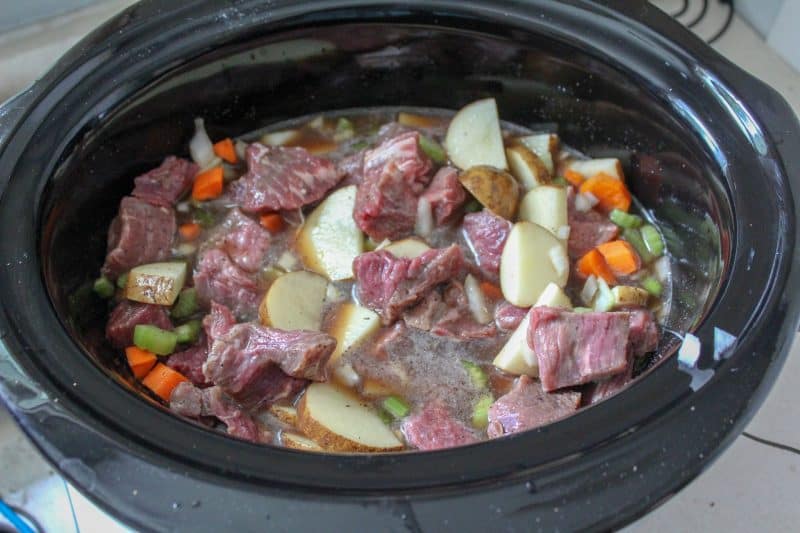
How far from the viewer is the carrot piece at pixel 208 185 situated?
1749 millimetres

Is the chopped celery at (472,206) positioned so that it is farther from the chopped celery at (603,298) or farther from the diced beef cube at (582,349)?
the diced beef cube at (582,349)

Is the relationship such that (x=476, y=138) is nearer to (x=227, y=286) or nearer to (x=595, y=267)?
(x=595, y=267)

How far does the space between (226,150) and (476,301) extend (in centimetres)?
66

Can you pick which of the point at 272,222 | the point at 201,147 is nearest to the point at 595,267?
the point at 272,222

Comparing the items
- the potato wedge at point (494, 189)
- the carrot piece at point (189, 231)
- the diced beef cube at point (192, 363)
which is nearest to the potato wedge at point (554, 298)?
the potato wedge at point (494, 189)

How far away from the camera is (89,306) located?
1.54 metres

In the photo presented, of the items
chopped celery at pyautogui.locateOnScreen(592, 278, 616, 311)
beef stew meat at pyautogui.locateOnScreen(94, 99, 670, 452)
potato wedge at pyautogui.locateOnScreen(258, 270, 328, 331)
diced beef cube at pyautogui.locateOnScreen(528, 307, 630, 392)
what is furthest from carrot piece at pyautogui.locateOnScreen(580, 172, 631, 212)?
potato wedge at pyautogui.locateOnScreen(258, 270, 328, 331)

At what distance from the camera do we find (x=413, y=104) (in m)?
1.90

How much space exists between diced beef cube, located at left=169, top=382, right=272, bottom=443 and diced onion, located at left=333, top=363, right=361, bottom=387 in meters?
0.16

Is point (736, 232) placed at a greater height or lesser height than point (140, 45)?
lesser

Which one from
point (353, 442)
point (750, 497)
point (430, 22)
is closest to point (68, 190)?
point (353, 442)

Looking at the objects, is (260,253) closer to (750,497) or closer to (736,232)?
(736,232)

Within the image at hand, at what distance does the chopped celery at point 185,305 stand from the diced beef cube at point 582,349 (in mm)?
669

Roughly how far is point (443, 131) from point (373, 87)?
186mm
